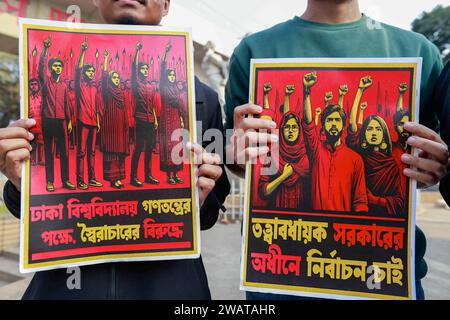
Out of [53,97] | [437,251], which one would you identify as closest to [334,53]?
[53,97]

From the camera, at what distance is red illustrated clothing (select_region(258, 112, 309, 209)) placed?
0.83m

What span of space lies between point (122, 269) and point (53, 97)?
1.58 feet

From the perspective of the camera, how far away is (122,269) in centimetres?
87

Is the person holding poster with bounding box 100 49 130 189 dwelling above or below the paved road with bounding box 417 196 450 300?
above

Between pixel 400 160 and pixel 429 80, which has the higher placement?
pixel 429 80

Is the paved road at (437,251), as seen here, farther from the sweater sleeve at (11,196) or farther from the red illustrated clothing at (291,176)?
the sweater sleeve at (11,196)

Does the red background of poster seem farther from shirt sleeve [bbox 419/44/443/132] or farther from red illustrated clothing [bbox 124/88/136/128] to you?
red illustrated clothing [bbox 124/88/136/128]

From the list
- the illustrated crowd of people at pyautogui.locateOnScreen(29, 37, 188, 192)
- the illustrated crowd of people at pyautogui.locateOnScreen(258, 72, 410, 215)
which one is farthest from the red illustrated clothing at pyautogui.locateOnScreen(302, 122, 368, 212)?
the illustrated crowd of people at pyautogui.locateOnScreen(29, 37, 188, 192)

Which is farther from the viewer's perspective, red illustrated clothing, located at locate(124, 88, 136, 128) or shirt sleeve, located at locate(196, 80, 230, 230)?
shirt sleeve, located at locate(196, 80, 230, 230)

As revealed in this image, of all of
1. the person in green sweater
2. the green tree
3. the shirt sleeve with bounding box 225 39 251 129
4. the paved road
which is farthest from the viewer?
the green tree

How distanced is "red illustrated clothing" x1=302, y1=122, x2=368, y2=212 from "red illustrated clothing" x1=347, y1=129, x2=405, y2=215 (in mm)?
16

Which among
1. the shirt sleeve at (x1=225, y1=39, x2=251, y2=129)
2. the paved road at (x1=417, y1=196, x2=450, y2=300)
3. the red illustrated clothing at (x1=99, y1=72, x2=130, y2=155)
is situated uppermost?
the shirt sleeve at (x1=225, y1=39, x2=251, y2=129)

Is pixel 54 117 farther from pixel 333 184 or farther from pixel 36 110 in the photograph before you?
pixel 333 184
